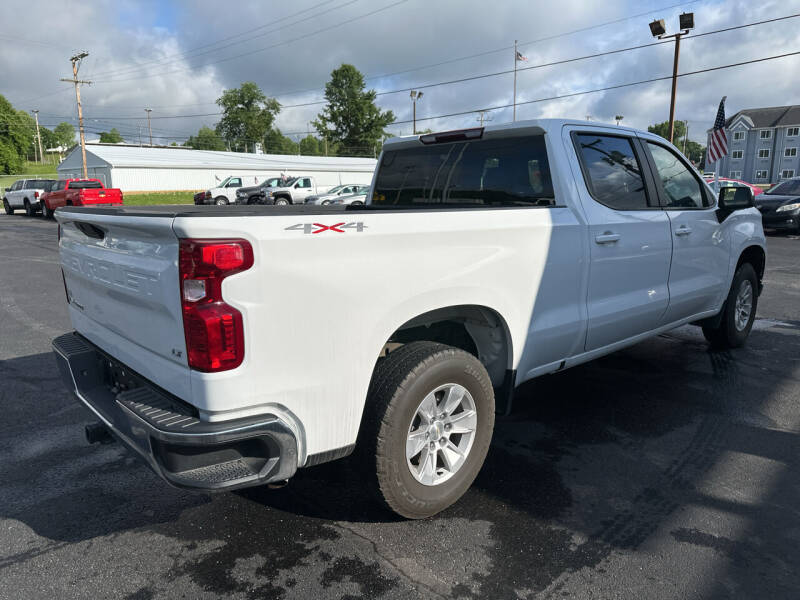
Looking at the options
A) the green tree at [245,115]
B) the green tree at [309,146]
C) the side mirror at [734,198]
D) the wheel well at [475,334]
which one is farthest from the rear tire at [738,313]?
the green tree at [309,146]

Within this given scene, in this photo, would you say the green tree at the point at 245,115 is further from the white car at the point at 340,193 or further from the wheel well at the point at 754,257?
the wheel well at the point at 754,257

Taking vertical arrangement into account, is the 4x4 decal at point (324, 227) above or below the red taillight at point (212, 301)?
above

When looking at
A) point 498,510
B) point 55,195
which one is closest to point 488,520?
point 498,510

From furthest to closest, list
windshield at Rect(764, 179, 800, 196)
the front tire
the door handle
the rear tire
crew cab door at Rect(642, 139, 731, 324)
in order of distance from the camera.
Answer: windshield at Rect(764, 179, 800, 196) → the rear tire → crew cab door at Rect(642, 139, 731, 324) → the door handle → the front tire

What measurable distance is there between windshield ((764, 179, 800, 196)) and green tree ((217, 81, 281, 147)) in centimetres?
8219

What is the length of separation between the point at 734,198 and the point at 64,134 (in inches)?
8003

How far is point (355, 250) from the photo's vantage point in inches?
93.0

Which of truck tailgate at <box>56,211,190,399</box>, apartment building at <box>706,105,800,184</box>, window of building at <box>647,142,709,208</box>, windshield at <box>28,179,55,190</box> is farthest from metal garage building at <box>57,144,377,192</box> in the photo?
apartment building at <box>706,105,800,184</box>

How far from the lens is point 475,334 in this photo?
10.9ft

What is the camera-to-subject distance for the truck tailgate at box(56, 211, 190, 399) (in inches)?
87.5

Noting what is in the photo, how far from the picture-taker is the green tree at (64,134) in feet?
566

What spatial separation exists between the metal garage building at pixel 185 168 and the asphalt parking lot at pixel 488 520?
35699 millimetres

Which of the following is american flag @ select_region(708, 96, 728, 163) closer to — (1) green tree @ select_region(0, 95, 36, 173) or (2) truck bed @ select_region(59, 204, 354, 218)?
(2) truck bed @ select_region(59, 204, 354, 218)

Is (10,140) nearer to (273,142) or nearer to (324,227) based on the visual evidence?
(273,142)
